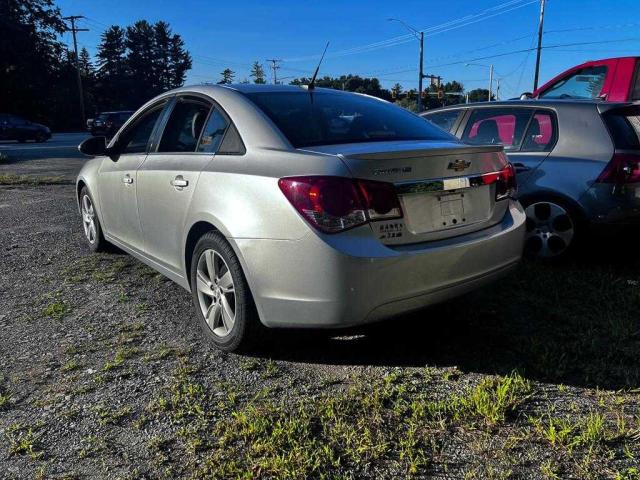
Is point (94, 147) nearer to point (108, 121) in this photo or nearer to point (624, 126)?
point (624, 126)

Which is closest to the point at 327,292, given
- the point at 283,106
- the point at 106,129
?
the point at 283,106

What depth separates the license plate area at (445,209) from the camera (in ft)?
8.89

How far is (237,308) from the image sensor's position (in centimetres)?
295

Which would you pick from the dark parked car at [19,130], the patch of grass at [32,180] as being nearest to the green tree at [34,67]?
the dark parked car at [19,130]

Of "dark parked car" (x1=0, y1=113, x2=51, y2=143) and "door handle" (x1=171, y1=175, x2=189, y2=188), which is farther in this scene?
"dark parked car" (x1=0, y1=113, x2=51, y2=143)

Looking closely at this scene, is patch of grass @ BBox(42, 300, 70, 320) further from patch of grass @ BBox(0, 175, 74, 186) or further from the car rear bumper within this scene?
patch of grass @ BBox(0, 175, 74, 186)

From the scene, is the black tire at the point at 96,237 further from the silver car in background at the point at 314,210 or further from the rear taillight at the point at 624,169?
the rear taillight at the point at 624,169

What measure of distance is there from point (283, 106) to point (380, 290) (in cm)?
140

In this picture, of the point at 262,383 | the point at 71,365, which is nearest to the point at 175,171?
the point at 71,365

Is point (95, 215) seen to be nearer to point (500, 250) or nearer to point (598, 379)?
point (500, 250)

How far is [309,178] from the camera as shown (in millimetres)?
2592

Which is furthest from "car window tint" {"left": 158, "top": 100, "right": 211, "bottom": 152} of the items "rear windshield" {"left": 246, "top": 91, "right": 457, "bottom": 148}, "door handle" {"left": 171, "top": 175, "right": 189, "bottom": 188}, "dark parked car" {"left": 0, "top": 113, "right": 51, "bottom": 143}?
"dark parked car" {"left": 0, "top": 113, "right": 51, "bottom": 143}

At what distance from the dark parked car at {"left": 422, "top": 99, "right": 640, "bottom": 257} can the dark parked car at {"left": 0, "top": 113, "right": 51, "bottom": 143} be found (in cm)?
3316

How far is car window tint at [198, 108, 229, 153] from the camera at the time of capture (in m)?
3.30
